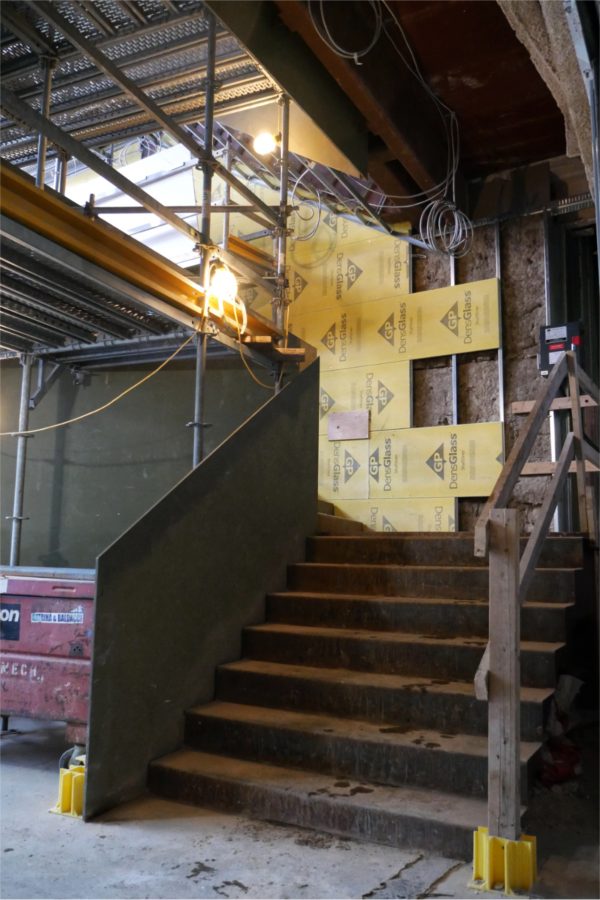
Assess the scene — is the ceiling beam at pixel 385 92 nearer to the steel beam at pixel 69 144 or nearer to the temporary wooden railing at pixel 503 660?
the steel beam at pixel 69 144

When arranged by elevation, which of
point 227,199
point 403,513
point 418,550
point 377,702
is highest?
point 227,199

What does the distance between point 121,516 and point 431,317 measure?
11.5ft

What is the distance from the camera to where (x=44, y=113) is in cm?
366

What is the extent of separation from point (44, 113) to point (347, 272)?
13.1 feet

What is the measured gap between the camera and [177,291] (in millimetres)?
4152

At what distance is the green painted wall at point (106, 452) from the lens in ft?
20.9

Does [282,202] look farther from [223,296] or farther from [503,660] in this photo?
[503,660]

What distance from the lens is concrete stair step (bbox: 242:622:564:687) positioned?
3.04 metres

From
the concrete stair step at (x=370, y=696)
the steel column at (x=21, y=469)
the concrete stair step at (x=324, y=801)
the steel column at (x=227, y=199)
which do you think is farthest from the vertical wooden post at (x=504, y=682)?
the steel column at (x=21, y=469)

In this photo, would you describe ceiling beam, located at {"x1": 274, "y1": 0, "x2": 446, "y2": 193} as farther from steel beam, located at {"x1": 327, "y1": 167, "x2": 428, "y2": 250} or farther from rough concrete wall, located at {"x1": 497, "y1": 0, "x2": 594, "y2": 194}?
rough concrete wall, located at {"x1": 497, "y1": 0, "x2": 594, "y2": 194}

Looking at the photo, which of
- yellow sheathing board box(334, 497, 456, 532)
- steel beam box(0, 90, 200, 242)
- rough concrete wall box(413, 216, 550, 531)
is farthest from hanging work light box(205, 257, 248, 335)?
yellow sheathing board box(334, 497, 456, 532)

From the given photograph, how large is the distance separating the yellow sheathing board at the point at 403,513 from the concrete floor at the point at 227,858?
3.37 meters

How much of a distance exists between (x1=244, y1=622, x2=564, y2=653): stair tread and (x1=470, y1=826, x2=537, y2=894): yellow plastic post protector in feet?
3.18

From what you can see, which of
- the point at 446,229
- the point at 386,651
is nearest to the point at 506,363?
the point at 446,229
